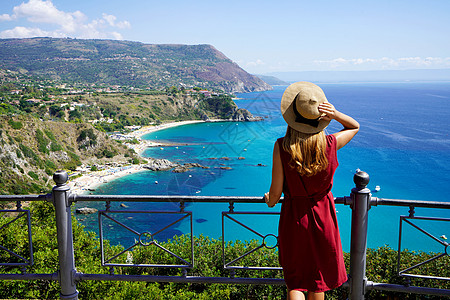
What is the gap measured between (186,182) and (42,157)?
66.4ft

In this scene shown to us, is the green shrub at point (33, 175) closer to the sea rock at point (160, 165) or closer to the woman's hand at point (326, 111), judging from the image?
the sea rock at point (160, 165)

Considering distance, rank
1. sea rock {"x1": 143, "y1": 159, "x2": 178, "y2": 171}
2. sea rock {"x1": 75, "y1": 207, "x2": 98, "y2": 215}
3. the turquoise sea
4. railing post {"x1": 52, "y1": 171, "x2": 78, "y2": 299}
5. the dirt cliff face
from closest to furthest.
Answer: railing post {"x1": 52, "y1": 171, "x2": 78, "y2": 299}, the turquoise sea, sea rock {"x1": 75, "y1": 207, "x2": 98, "y2": 215}, the dirt cliff face, sea rock {"x1": 143, "y1": 159, "x2": 178, "y2": 171}

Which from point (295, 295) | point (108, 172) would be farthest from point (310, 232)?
point (108, 172)

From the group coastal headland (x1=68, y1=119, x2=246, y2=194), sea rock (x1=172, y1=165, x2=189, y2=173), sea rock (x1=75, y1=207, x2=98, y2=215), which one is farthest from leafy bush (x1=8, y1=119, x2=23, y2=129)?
sea rock (x1=172, y1=165, x2=189, y2=173)

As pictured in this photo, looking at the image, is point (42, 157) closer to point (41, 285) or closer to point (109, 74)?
point (41, 285)

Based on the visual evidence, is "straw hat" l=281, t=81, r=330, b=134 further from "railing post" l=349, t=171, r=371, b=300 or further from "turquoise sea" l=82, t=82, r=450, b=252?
"turquoise sea" l=82, t=82, r=450, b=252

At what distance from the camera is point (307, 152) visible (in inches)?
71.8

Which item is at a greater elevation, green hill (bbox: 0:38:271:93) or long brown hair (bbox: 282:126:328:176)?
green hill (bbox: 0:38:271:93)

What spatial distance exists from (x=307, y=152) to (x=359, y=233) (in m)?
0.89

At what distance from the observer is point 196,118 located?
9756 centimetres

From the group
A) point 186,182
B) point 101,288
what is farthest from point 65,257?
point 186,182

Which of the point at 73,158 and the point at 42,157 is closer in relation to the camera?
the point at 42,157

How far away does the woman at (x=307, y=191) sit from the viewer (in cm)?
184

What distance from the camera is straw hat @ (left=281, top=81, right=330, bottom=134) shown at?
1849mm
